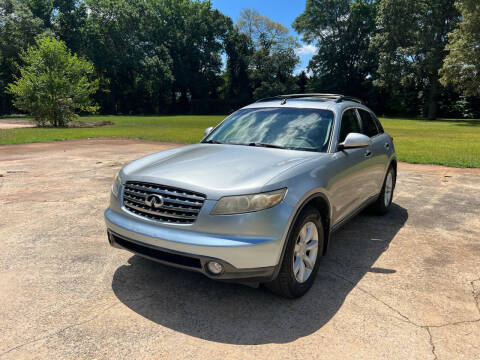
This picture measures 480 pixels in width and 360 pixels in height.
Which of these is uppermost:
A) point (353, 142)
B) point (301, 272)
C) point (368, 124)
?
point (368, 124)

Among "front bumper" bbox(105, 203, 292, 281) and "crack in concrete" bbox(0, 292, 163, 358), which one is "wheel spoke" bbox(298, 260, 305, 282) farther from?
"crack in concrete" bbox(0, 292, 163, 358)

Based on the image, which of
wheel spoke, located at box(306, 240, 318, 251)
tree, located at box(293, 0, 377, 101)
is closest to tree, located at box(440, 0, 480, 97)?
tree, located at box(293, 0, 377, 101)

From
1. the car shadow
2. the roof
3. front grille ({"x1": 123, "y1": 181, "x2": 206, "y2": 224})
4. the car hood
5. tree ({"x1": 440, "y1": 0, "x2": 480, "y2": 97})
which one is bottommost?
the car shadow

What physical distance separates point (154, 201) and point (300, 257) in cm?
136

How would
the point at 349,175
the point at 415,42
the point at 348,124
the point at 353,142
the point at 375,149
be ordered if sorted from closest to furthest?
the point at 353,142 < the point at 349,175 < the point at 348,124 < the point at 375,149 < the point at 415,42

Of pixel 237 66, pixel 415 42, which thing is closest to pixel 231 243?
pixel 415 42

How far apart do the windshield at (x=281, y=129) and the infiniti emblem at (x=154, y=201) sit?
1490 millimetres

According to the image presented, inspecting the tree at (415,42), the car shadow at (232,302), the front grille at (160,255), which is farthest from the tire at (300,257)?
the tree at (415,42)

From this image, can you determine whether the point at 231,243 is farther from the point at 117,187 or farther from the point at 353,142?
the point at 353,142

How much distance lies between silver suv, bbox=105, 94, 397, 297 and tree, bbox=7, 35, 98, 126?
2527 centimetres

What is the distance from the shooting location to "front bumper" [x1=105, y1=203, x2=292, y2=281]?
9.16 ft

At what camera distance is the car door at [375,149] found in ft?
16.6

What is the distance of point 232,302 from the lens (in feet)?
10.6

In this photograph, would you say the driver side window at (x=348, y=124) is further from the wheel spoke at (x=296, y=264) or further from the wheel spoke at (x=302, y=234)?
the wheel spoke at (x=296, y=264)
